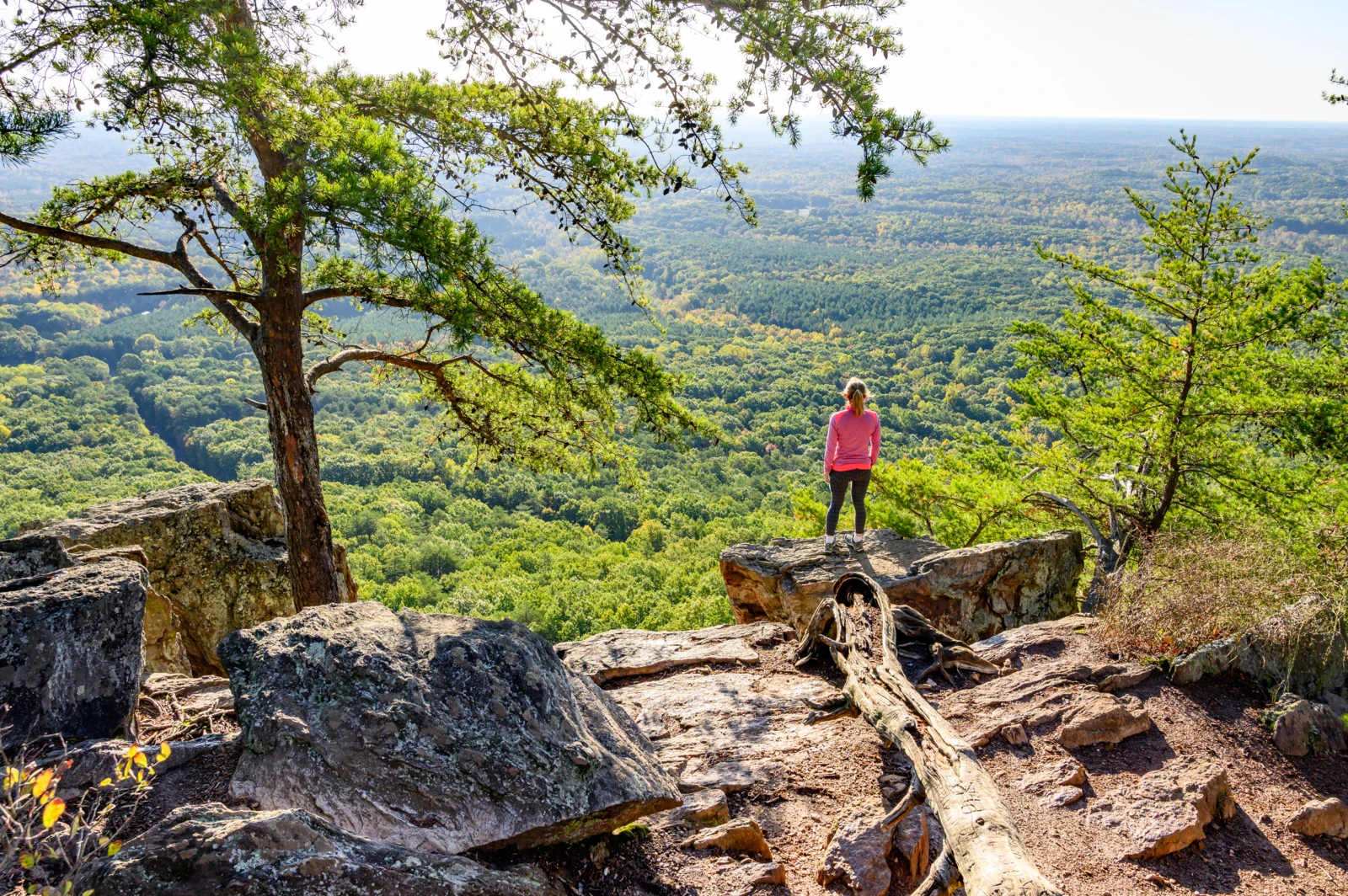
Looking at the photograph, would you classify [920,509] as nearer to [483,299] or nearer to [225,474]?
[483,299]

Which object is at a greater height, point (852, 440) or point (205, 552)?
point (852, 440)

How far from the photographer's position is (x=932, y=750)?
3.31 metres

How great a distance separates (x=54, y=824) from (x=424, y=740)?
105cm

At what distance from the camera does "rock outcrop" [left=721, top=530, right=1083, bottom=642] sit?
6.55m

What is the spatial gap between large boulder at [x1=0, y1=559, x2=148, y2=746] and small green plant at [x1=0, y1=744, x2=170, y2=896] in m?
0.26

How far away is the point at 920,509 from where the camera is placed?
10305 millimetres

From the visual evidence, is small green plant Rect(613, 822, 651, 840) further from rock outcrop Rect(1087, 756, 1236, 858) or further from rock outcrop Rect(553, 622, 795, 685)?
rock outcrop Rect(1087, 756, 1236, 858)

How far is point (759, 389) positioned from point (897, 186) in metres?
155

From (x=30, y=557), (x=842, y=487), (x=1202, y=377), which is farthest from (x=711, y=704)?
(x=1202, y=377)

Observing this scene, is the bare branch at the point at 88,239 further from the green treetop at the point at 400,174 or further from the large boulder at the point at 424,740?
the large boulder at the point at 424,740

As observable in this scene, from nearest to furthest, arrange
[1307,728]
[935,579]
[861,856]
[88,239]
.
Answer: [861,856], [1307,728], [88,239], [935,579]

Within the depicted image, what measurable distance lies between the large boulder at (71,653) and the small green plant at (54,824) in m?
0.26

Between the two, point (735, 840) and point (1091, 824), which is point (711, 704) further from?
point (1091, 824)

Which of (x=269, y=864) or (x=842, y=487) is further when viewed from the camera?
(x=842, y=487)
